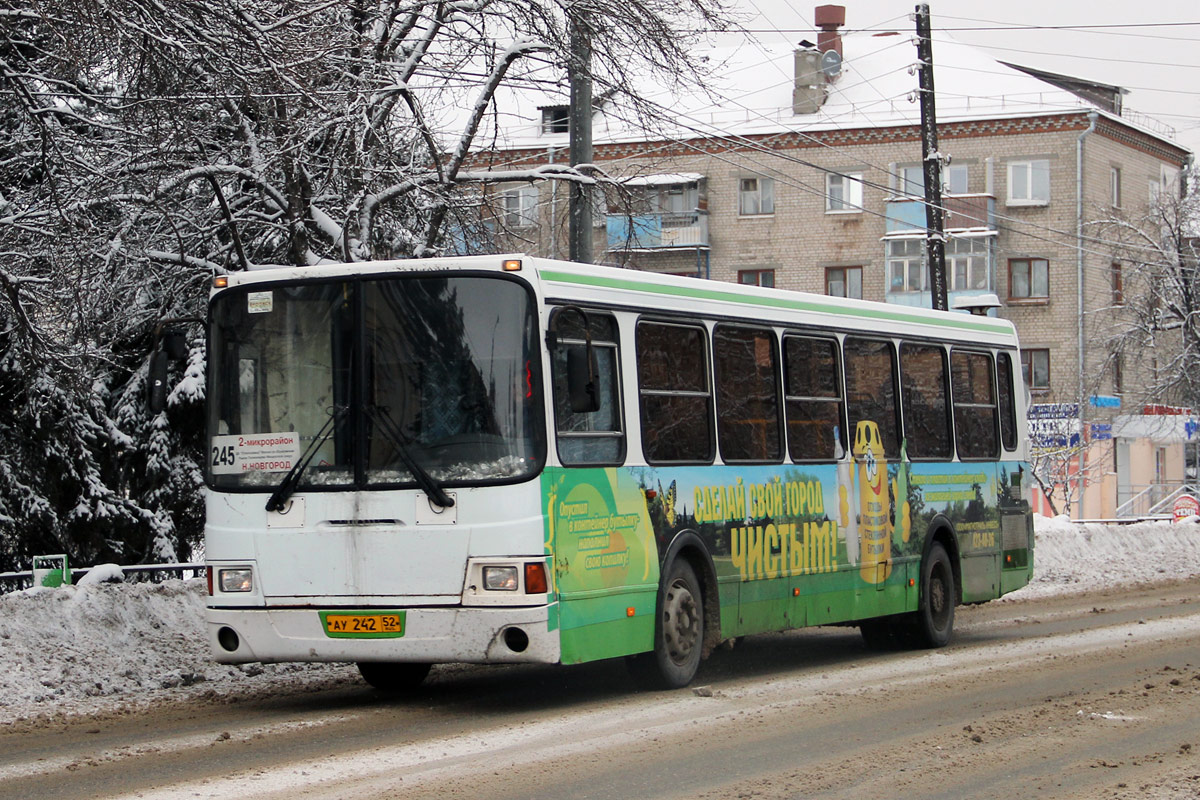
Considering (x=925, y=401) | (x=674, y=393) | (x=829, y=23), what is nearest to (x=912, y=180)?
(x=829, y=23)

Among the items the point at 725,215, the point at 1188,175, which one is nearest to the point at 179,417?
the point at 1188,175

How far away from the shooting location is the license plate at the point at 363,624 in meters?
10.2

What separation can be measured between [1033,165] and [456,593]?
50.4 metres

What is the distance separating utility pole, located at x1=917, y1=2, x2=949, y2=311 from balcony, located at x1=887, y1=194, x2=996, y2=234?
28.2 meters

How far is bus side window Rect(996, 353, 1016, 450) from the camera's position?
16.7 meters

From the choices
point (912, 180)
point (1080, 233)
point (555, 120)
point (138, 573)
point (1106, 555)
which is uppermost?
point (912, 180)

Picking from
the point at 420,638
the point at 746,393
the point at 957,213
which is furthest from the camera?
the point at 957,213

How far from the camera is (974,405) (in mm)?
16156

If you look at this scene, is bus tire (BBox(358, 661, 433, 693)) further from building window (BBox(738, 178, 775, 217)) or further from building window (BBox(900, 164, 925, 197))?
building window (BBox(738, 178, 775, 217))

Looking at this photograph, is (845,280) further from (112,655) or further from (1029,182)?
(112,655)

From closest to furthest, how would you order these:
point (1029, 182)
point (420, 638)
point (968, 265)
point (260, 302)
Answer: point (420, 638) → point (260, 302) → point (1029, 182) → point (968, 265)

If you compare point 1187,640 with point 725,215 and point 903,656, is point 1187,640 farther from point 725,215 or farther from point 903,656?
point 725,215

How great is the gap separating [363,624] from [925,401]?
669 centimetres

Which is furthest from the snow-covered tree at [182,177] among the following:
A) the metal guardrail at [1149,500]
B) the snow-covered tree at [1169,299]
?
the metal guardrail at [1149,500]
